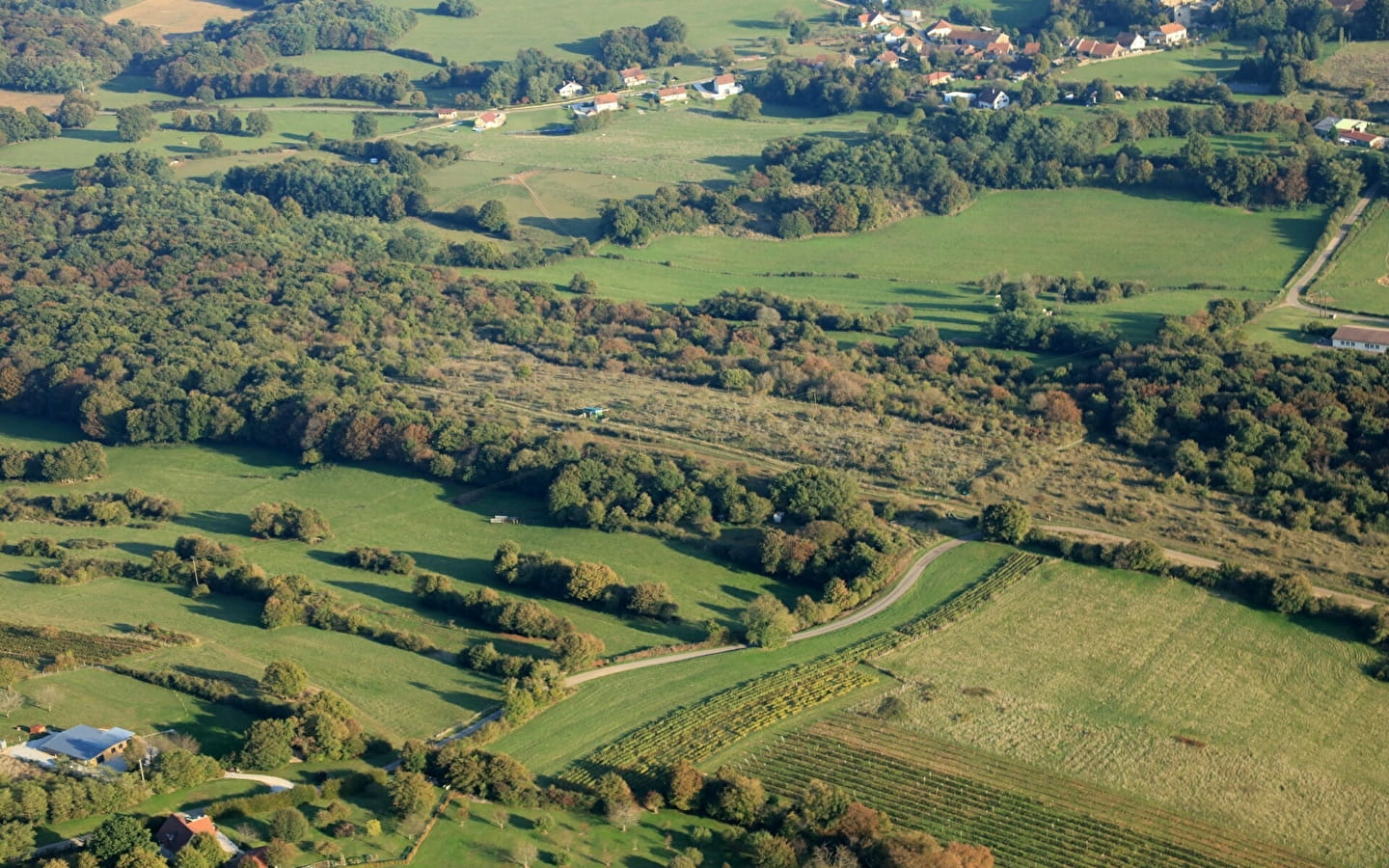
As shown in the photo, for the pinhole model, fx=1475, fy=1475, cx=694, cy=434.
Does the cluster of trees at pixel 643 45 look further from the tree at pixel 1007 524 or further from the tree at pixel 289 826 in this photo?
the tree at pixel 289 826


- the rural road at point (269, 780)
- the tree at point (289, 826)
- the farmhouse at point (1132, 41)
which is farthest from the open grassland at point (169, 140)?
the tree at point (289, 826)

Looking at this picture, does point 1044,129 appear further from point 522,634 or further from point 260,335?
point 522,634

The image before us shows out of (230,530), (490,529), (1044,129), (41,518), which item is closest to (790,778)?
(490,529)

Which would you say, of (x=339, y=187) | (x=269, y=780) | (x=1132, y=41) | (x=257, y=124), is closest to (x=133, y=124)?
(x=257, y=124)

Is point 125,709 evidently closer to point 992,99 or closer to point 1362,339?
point 1362,339

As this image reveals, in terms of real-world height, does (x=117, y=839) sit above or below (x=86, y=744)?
above

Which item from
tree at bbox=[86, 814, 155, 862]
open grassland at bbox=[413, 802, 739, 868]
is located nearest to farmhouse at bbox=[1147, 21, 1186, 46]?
open grassland at bbox=[413, 802, 739, 868]

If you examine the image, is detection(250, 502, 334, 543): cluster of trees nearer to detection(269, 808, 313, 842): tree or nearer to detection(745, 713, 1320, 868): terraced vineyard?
detection(269, 808, 313, 842): tree
